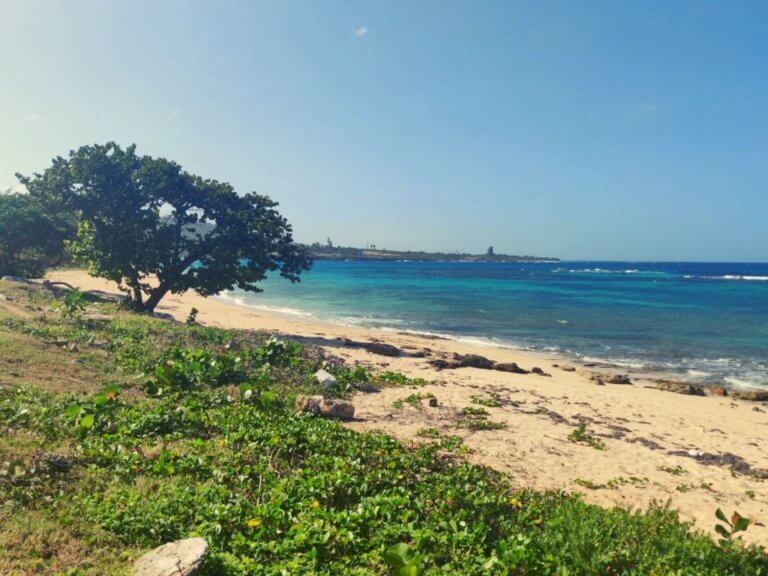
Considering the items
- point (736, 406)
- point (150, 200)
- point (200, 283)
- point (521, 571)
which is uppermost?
point (150, 200)

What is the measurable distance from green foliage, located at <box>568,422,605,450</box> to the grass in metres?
3.34

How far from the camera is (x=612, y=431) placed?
1191 centimetres

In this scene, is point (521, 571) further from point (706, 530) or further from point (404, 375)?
point (404, 375)

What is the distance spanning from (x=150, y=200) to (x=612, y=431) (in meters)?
23.4

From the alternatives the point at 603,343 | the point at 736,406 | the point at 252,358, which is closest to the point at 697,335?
the point at 603,343

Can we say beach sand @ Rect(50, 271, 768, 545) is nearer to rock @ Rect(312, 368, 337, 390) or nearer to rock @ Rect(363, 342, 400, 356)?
rock @ Rect(312, 368, 337, 390)

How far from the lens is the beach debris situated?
1064 cm

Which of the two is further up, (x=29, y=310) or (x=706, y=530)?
(x=29, y=310)

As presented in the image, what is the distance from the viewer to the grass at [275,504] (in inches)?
203

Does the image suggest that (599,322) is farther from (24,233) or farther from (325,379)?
(24,233)

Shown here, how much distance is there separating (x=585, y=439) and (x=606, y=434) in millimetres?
988

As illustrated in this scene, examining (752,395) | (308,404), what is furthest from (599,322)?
(308,404)

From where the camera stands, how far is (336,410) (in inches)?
423

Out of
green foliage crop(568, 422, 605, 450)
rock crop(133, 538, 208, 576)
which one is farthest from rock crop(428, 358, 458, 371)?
rock crop(133, 538, 208, 576)
